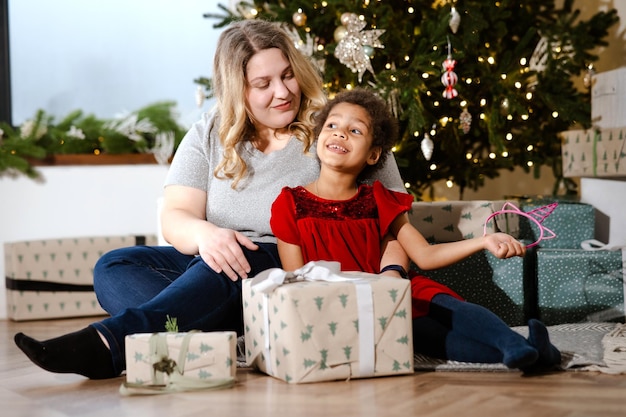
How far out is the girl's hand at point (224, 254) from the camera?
76.0 inches

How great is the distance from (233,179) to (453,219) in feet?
2.35

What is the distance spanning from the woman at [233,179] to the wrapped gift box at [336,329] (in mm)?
212

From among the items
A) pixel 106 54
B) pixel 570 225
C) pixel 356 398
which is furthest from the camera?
pixel 106 54

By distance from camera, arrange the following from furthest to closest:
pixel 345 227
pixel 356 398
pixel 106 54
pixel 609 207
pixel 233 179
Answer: pixel 106 54
pixel 609 207
pixel 233 179
pixel 345 227
pixel 356 398

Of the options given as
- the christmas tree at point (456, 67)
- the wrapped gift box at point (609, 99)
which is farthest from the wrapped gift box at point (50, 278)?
the wrapped gift box at point (609, 99)

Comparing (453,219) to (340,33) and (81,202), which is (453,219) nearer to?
(340,33)

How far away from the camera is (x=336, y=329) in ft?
5.57

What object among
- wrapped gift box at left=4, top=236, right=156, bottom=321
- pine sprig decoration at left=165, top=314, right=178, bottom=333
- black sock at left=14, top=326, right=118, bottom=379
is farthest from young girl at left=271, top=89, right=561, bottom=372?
wrapped gift box at left=4, top=236, right=156, bottom=321

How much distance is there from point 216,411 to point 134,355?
0.89 ft

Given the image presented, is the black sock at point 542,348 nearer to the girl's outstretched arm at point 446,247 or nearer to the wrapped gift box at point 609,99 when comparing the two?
the girl's outstretched arm at point 446,247

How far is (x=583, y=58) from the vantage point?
324 centimetres

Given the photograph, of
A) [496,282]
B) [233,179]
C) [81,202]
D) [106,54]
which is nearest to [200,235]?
[233,179]

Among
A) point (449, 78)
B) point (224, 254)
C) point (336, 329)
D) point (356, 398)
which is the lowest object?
point (356, 398)

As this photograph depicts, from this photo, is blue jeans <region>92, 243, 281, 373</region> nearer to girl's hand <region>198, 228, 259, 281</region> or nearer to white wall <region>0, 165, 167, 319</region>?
girl's hand <region>198, 228, 259, 281</region>
